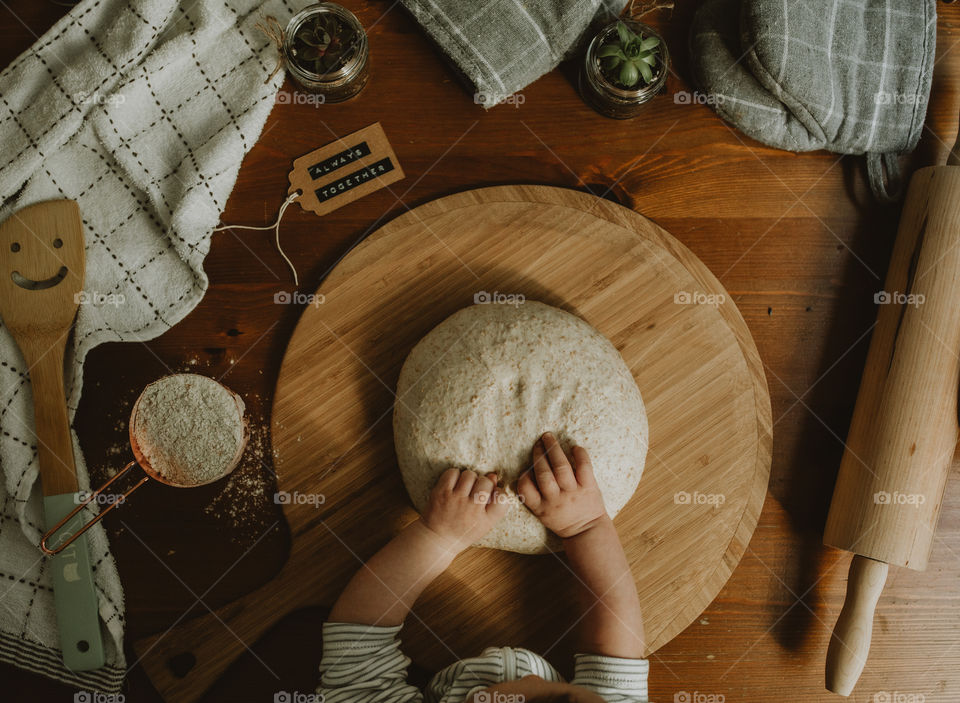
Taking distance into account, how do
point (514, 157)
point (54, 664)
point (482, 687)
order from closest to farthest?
point (482, 687) < point (54, 664) < point (514, 157)

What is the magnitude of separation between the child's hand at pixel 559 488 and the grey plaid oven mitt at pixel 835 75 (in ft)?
2.18

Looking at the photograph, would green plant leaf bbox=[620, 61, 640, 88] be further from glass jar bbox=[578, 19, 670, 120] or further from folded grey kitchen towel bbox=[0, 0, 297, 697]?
folded grey kitchen towel bbox=[0, 0, 297, 697]

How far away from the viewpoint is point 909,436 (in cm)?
90

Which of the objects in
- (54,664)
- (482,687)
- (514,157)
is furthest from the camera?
(514,157)

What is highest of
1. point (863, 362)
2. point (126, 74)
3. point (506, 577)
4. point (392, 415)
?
point (126, 74)

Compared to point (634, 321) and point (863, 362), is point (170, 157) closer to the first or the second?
point (634, 321)

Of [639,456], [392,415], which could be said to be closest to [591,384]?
[639,456]

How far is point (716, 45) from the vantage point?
994 mm

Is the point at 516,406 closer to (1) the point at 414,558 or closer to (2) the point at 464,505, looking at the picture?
(2) the point at 464,505

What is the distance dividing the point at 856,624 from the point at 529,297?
0.71 metres

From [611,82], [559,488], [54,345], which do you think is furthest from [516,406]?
[54,345]

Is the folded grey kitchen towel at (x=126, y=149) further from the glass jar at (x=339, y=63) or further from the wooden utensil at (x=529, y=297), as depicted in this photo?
the wooden utensil at (x=529, y=297)

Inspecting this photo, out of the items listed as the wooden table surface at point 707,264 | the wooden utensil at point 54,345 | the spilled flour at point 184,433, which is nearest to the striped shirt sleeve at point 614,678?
the wooden table surface at point 707,264

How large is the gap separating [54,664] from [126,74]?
3.12 ft
